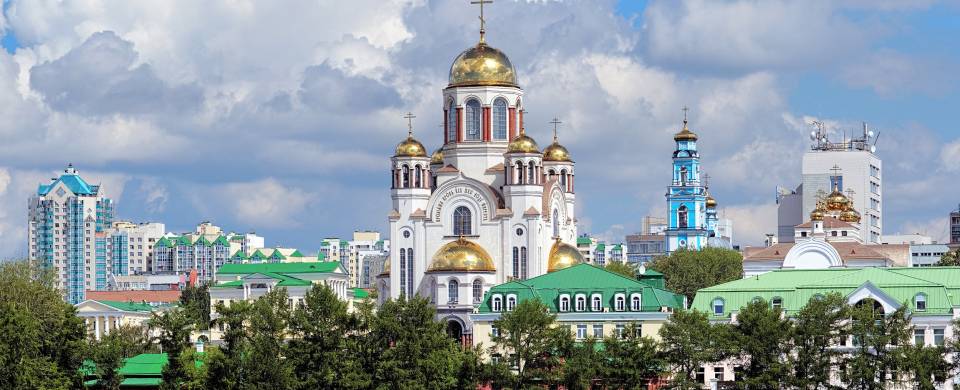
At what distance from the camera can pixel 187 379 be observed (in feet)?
236

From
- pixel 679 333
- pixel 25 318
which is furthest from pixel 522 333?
pixel 25 318

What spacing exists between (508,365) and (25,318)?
1790 cm

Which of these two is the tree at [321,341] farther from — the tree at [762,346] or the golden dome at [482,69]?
the golden dome at [482,69]

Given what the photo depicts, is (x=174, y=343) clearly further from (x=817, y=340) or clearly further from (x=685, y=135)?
(x=685, y=135)

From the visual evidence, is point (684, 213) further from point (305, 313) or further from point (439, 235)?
point (305, 313)

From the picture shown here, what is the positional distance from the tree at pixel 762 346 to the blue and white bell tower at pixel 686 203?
94450mm

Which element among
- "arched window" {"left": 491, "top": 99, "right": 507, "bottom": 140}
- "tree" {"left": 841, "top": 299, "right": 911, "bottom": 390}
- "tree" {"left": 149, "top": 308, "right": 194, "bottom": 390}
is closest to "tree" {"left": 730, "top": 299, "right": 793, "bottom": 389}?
"tree" {"left": 841, "top": 299, "right": 911, "bottom": 390}

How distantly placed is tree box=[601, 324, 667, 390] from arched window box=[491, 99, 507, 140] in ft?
106

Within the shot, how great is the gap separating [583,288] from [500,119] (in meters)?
20.5

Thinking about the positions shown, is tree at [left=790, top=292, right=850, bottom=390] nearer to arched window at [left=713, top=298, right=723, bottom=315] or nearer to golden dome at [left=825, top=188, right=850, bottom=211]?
arched window at [left=713, top=298, right=723, bottom=315]

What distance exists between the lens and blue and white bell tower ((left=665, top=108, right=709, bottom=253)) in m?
164

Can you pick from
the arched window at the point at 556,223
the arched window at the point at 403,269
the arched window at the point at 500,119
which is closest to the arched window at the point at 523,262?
the arched window at the point at 556,223

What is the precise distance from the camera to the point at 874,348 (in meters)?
67.6

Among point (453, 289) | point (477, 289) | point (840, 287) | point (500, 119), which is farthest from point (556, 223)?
point (840, 287)
